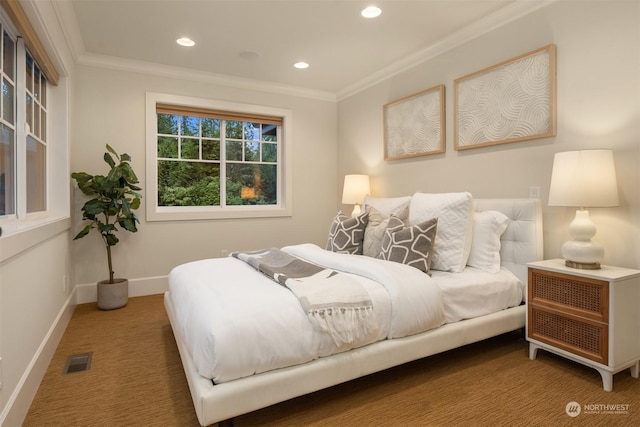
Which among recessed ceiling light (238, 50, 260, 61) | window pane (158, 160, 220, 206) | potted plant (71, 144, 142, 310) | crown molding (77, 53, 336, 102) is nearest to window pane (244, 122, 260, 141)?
crown molding (77, 53, 336, 102)

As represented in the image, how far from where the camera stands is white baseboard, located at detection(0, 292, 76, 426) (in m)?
1.60

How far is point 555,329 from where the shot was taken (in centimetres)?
224

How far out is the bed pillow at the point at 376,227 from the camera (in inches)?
114

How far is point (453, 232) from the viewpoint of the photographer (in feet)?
8.71

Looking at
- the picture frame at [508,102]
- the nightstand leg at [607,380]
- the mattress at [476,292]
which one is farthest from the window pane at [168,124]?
the nightstand leg at [607,380]

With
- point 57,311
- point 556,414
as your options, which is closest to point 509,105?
point 556,414

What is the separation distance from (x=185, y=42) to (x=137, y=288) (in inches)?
103

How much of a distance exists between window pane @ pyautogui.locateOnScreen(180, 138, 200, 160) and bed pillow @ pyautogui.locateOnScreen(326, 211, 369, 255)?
2.21 metres

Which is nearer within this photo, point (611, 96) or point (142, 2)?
point (611, 96)

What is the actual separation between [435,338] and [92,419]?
1.86 m

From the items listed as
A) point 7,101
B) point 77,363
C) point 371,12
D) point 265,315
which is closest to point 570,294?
point 265,315

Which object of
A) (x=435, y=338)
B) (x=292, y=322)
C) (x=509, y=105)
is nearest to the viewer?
(x=292, y=322)

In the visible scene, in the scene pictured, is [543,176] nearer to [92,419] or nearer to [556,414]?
[556,414]

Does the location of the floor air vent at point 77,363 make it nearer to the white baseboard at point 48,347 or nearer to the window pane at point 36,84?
the white baseboard at point 48,347
